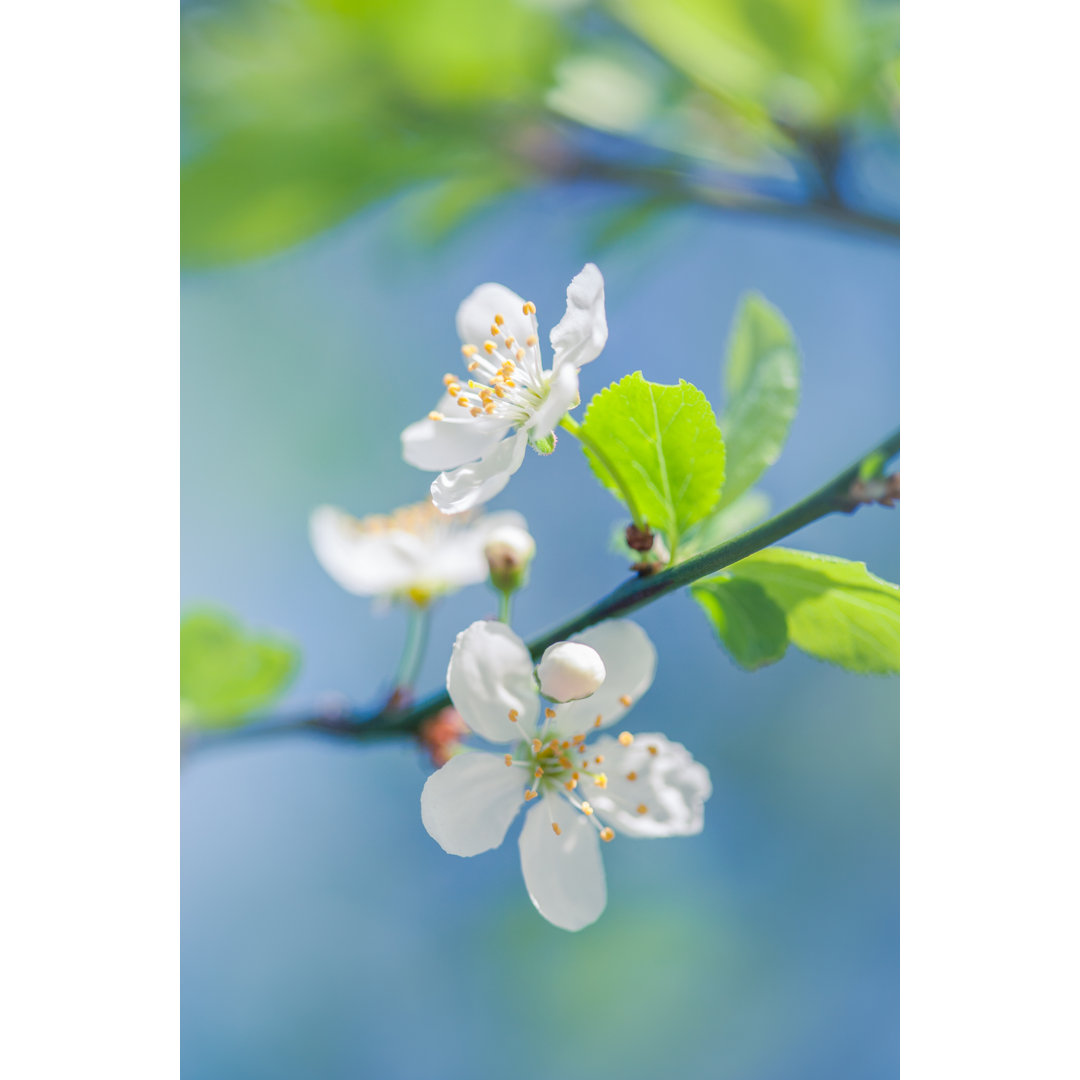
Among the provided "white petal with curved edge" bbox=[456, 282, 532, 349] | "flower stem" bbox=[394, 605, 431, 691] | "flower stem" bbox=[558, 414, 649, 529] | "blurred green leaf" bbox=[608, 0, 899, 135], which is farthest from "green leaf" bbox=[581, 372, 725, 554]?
"blurred green leaf" bbox=[608, 0, 899, 135]

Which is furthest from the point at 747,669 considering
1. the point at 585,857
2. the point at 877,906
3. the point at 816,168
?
the point at 877,906

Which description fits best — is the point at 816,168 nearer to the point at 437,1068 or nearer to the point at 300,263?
the point at 300,263

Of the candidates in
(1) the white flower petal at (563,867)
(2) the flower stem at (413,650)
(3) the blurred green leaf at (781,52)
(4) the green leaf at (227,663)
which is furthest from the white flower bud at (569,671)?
(3) the blurred green leaf at (781,52)

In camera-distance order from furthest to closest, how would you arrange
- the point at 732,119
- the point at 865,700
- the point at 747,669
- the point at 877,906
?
the point at 865,700, the point at 877,906, the point at 732,119, the point at 747,669

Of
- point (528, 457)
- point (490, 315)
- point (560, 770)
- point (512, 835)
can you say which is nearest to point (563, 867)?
point (560, 770)

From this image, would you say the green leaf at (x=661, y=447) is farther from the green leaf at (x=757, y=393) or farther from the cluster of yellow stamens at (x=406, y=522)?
the cluster of yellow stamens at (x=406, y=522)
